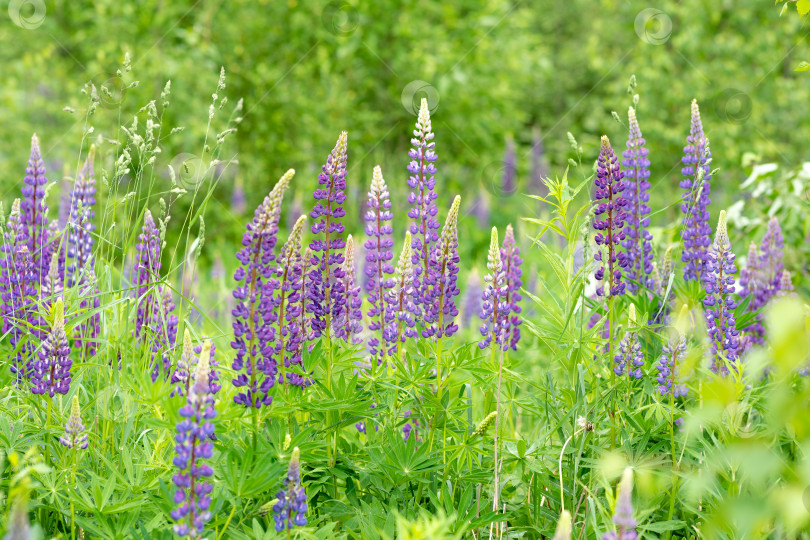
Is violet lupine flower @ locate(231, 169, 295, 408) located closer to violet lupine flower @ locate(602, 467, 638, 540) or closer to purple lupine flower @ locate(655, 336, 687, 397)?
violet lupine flower @ locate(602, 467, 638, 540)

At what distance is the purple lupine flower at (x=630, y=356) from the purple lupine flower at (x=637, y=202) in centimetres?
49

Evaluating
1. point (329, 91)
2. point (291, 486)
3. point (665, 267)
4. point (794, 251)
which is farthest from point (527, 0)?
point (291, 486)

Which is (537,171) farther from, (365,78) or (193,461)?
(193,461)

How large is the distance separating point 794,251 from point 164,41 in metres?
6.55

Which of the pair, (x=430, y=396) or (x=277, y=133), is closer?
(x=430, y=396)

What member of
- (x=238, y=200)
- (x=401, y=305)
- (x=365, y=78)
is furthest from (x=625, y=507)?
(x=365, y=78)

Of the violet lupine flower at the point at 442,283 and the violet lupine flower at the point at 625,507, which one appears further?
the violet lupine flower at the point at 442,283

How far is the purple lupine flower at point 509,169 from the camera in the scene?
9898mm

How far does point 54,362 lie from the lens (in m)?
2.64

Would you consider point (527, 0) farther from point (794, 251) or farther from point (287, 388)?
point (287, 388)

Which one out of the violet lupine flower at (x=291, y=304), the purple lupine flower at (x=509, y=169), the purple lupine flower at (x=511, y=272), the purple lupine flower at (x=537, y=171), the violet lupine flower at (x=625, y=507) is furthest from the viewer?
A: the purple lupine flower at (x=537, y=171)

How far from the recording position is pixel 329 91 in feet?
30.4

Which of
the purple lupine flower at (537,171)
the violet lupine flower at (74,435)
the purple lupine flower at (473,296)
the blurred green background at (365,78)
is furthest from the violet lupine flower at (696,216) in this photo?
the purple lupine flower at (537,171)

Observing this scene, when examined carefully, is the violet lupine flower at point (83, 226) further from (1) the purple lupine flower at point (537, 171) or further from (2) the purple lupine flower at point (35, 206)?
(1) the purple lupine flower at point (537, 171)
